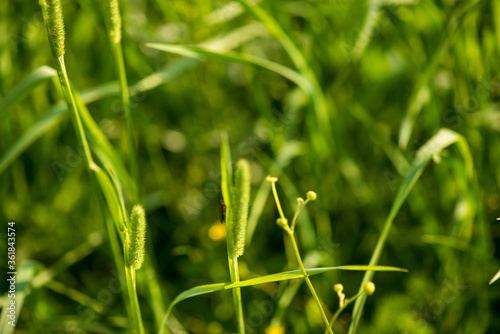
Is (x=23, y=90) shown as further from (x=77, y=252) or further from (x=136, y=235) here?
(x=77, y=252)

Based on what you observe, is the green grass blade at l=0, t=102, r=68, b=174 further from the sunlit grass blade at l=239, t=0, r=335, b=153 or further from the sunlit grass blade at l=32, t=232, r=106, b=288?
the sunlit grass blade at l=239, t=0, r=335, b=153

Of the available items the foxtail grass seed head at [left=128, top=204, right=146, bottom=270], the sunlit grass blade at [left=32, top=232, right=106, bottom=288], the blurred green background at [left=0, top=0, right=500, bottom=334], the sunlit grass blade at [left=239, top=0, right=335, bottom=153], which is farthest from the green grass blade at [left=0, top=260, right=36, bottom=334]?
the sunlit grass blade at [left=239, top=0, right=335, bottom=153]

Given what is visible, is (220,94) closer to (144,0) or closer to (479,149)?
(144,0)

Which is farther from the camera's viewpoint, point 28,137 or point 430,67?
point 430,67

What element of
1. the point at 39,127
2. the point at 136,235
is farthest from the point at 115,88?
the point at 136,235

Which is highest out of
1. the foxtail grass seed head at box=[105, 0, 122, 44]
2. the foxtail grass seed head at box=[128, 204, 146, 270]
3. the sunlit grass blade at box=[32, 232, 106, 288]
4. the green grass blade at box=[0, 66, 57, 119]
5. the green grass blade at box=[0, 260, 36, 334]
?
the foxtail grass seed head at box=[105, 0, 122, 44]

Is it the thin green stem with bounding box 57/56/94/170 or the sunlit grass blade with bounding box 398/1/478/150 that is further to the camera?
the sunlit grass blade with bounding box 398/1/478/150

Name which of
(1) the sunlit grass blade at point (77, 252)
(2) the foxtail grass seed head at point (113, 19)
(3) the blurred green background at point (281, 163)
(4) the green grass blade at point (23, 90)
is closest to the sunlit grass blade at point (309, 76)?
(3) the blurred green background at point (281, 163)
